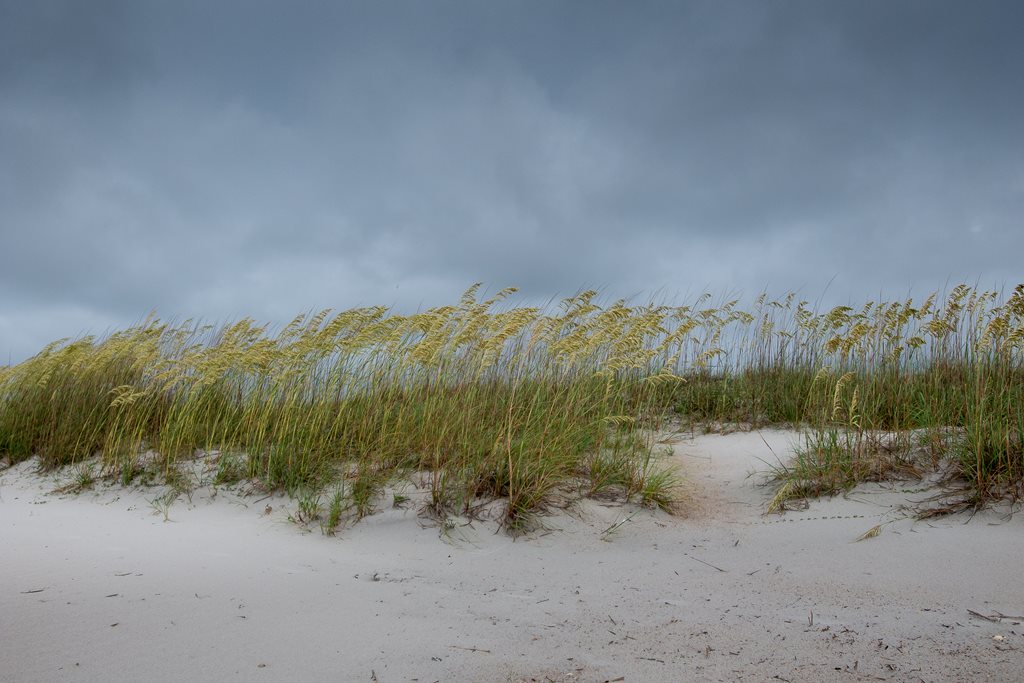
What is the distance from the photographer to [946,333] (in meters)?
5.71

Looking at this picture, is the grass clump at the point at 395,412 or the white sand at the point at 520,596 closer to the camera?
the white sand at the point at 520,596

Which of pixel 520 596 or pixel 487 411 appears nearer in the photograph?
pixel 520 596

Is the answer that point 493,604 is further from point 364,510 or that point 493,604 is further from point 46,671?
point 46,671

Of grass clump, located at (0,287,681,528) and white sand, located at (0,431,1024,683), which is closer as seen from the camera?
white sand, located at (0,431,1024,683)

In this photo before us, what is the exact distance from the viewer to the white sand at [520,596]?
249cm

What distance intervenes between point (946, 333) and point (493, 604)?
15.6 ft

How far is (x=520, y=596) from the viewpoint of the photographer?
10.4 ft

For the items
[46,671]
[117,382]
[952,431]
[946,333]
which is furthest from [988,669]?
[117,382]

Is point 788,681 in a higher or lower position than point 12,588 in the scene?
higher

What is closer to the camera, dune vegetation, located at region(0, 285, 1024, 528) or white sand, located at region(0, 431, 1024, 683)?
white sand, located at region(0, 431, 1024, 683)

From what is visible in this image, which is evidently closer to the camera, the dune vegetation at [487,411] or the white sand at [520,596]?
the white sand at [520,596]

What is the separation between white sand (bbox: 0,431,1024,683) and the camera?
2.49m

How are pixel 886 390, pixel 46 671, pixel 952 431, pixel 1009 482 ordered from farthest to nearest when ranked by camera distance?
pixel 886 390 → pixel 952 431 → pixel 1009 482 → pixel 46 671

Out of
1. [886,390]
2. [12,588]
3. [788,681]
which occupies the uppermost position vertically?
[886,390]
